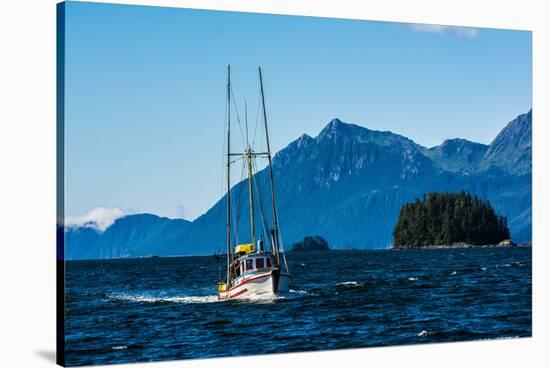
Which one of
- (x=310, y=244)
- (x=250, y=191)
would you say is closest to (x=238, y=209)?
(x=250, y=191)

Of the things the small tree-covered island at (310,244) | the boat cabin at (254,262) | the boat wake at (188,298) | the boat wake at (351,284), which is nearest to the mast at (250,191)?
the boat cabin at (254,262)

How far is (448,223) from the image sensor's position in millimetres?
57938

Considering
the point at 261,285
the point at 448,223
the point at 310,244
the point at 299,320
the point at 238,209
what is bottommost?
the point at 299,320

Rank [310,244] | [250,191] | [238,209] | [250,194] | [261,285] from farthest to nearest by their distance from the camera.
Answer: [310,244]
[261,285]
[250,194]
[250,191]
[238,209]

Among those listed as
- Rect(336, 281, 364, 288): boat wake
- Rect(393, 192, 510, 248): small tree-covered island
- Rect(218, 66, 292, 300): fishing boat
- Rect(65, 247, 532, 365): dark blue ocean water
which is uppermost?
Rect(393, 192, 510, 248): small tree-covered island

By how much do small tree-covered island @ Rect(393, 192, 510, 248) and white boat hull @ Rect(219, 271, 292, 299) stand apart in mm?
7468

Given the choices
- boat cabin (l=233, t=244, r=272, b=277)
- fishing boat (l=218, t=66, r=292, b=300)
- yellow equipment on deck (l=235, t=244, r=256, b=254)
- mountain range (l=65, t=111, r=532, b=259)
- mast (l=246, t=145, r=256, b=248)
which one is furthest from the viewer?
yellow equipment on deck (l=235, t=244, r=256, b=254)

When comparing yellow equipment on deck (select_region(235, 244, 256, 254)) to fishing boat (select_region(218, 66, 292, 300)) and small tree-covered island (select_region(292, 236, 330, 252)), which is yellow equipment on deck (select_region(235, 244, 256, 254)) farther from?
small tree-covered island (select_region(292, 236, 330, 252))

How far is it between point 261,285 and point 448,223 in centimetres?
2666

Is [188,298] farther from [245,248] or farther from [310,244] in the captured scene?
[310,244]

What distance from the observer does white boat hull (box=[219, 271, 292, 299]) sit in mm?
32938

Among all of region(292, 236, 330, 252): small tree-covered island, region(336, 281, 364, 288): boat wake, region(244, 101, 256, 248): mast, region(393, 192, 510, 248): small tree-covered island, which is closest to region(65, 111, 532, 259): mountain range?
region(244, 101, 256, 248): mast

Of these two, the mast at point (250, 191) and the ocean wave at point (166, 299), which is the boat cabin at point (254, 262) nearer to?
the mast at point (250, 191)

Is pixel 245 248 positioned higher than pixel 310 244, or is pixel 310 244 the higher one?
pixel 310 244
